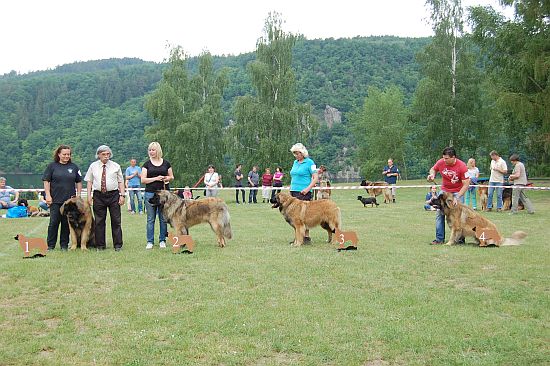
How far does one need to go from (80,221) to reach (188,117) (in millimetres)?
31058

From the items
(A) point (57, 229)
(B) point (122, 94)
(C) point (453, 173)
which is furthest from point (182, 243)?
(B) point (122, 94)

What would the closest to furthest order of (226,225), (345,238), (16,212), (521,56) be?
(345,238), (226,225), (16,212), (521,56)

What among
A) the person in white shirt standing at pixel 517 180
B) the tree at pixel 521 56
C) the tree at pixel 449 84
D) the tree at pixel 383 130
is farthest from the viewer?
the tree at pixel 383 130

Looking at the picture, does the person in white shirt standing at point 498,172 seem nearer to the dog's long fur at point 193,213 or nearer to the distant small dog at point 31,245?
the dog's long fur at point 193,213

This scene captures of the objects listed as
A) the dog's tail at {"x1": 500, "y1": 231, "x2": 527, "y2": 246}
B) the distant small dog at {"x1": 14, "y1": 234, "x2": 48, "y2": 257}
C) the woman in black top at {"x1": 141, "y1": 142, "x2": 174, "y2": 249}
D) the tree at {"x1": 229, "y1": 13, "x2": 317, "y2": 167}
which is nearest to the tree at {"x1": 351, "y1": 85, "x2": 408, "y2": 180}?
the tree at {"x1": 229, "y1": 13, "x2": 317, "y2": 167}

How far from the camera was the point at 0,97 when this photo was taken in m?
93.6

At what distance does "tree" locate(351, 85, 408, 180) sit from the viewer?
53.4 metres

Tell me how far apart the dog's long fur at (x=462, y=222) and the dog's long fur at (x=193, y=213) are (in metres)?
3.78

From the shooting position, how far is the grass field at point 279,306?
4145 millimetres

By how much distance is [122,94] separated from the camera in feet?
290

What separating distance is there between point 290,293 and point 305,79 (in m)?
84.5

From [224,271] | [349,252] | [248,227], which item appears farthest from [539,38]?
[224,271]

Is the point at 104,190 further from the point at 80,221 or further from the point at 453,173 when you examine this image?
the point at 453,173

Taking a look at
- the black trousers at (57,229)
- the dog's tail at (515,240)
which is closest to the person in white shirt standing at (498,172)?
the dog's tail at (515,240)
